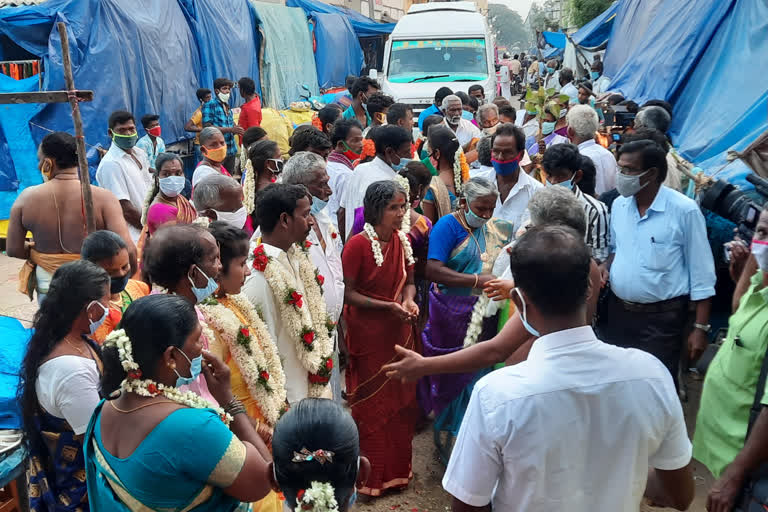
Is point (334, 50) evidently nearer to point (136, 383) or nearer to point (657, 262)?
point (657, 262)

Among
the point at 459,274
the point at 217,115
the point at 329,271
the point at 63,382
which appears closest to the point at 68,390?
the point at 63,382

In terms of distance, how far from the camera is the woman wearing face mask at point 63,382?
251 centimetres

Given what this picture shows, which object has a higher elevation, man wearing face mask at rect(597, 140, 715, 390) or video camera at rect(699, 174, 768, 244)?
video camera at rect(699, 174, 768, 244)

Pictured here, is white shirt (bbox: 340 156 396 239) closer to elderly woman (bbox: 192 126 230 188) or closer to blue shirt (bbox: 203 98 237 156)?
elderly woman (bbox: 192 126 230 188)

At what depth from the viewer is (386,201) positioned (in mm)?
3902

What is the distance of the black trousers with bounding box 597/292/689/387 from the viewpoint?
13.2 feet

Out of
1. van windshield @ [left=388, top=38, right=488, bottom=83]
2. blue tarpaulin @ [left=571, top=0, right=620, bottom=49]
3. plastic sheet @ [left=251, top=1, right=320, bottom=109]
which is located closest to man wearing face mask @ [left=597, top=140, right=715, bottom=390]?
van windshield @ [left=388, top=38, right=488, bottom=83]

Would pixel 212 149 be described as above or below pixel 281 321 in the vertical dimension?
above

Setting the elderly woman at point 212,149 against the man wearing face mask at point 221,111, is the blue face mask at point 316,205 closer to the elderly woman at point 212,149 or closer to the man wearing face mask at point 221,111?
the elderly woman at point 212,149

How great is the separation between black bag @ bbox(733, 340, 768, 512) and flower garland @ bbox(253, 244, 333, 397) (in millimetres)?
1990

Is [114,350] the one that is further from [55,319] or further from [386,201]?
[386,201]

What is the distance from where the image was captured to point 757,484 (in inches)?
91.7

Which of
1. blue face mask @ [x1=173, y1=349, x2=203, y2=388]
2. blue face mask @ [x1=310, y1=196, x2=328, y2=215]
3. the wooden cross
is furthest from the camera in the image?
blue face mask @ [x1=310, y1=196, x2=328, y2=215]

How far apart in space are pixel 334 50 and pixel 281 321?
1858cm
